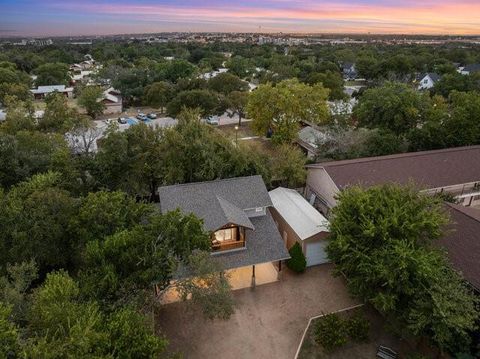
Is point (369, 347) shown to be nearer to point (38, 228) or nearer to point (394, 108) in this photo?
point (38, 228)

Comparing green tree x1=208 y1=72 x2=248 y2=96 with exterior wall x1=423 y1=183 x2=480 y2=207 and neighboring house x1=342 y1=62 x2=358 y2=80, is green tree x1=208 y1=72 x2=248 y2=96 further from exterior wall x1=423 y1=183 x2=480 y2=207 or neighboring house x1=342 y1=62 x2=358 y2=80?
neighboring house x1=342 y1=62 x2=358 y2=80

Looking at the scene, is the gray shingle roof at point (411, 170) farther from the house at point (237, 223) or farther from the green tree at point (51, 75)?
the green tree at point (51, 75)

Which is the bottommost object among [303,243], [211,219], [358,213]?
[303,243]

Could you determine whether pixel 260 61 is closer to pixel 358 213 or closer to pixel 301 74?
pixel 301 74

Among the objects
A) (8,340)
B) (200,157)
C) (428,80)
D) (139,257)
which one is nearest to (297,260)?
(139,257)

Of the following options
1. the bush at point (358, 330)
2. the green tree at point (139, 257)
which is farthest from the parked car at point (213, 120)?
the bush at point (358, 330)

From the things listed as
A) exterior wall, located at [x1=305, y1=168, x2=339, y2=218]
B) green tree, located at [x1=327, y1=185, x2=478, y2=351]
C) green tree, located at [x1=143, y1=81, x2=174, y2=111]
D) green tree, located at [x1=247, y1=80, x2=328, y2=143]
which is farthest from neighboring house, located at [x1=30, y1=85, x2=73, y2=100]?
green tree, located at [x1=327, y1=185, x2=478, y2=351]

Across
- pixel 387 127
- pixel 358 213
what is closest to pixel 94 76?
pixel 387 127
